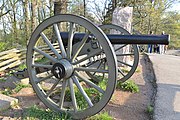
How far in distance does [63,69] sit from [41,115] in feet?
2.41

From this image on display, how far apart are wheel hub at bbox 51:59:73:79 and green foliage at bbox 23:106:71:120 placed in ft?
1.73

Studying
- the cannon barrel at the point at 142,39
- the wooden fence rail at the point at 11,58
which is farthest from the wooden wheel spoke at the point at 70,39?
the wooden fence rail at the point at 11,58

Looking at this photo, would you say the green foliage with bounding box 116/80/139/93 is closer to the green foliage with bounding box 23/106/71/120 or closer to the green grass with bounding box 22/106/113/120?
the green grass with bounding box 22/106/113/120

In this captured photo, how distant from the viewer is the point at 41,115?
292cm

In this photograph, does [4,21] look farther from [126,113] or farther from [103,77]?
[126,113]

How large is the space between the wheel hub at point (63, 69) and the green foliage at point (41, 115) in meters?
0.53

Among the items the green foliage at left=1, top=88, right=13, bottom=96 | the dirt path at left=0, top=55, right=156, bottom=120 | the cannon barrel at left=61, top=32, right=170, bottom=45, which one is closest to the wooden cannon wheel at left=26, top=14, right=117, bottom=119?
the cannon barrel at left=61, top=32, right=170, bottom=45

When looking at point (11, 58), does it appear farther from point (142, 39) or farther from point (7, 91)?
point (142, 39)

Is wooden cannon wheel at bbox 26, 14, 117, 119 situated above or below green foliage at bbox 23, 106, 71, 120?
above

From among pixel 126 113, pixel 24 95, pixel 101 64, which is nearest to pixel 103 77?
pixel 101 64

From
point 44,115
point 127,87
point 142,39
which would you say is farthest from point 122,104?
point 44,115

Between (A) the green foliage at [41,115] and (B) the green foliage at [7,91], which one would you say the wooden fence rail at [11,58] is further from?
(A) the green foliage at [41,115]

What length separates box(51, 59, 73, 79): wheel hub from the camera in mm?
2727

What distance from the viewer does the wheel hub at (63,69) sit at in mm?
2727
